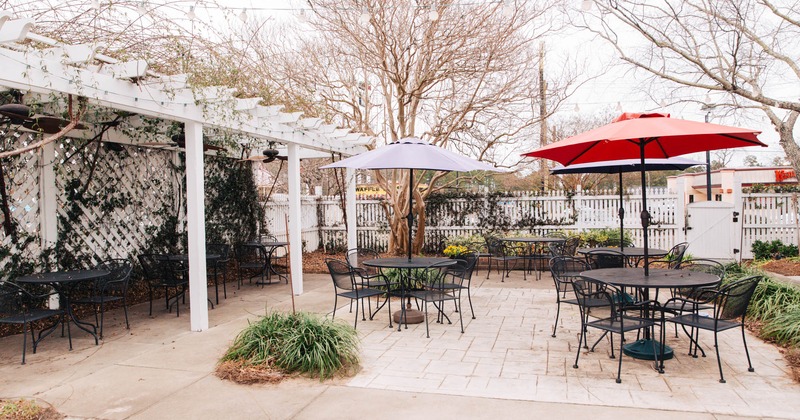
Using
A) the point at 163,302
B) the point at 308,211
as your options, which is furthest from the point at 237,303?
the point at 308,211

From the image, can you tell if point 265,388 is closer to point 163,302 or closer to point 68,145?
point 163,302

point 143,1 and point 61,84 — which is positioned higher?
point 143,1

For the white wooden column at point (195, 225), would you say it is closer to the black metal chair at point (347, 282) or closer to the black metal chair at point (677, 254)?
the black metal chair at point (347, 282)

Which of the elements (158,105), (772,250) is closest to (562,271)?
(158,105)

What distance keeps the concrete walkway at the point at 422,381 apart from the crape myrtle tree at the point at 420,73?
202 inches

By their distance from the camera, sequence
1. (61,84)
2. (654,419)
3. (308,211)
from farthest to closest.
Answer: (308,211) → (61,84) → (654,419)

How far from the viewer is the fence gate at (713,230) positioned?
9312 mm

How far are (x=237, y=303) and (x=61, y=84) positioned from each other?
3898 millimetres

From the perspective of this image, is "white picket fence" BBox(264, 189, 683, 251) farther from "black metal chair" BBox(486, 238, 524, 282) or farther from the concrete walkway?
the concrete walkway

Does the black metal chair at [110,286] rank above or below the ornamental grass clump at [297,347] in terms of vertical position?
above

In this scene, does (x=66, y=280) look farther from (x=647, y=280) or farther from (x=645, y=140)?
(x=645, y=140)

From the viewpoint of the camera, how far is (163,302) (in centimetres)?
752

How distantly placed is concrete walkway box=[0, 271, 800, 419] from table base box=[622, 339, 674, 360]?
0.25 ft

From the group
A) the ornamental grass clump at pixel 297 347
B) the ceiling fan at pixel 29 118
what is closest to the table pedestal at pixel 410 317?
the ornamental grass clump at pixel 297 347
